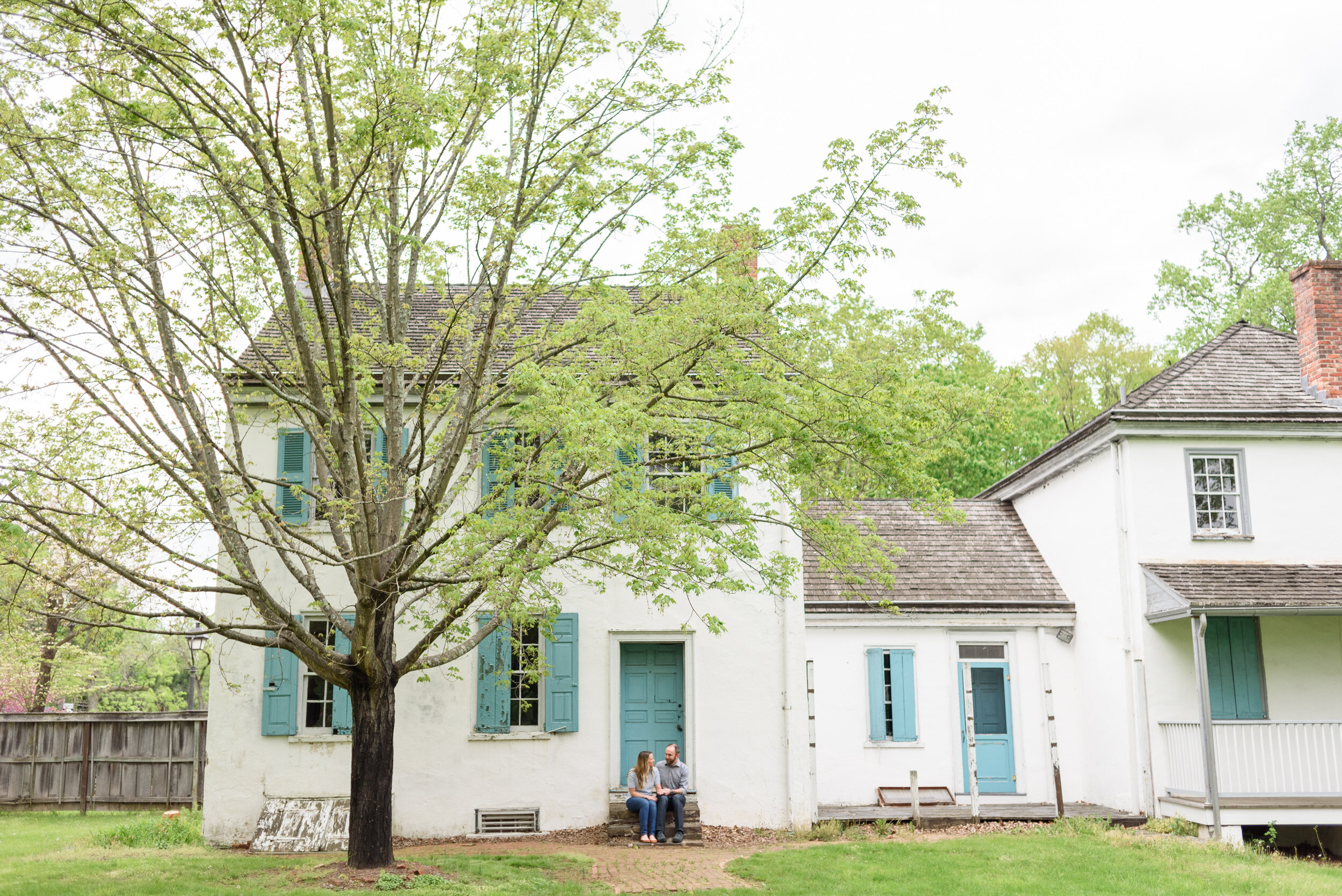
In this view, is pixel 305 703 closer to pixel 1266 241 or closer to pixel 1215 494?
pixel 1215 494

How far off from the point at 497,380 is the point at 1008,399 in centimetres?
525

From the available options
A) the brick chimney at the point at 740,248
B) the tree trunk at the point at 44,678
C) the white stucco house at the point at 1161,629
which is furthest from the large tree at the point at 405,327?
the tree trunk at the point at 44,678

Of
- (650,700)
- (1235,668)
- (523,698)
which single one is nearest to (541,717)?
(523,698)

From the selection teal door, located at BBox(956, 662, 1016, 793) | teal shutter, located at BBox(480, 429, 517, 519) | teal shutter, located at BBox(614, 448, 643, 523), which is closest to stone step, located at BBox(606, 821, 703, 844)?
teal shutter, located at BBox(480, 429, 517, 519)

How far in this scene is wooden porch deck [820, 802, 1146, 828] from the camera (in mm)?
13695

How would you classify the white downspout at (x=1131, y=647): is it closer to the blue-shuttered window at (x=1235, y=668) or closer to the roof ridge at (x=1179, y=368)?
the roof ridge at (x=1179, y=368)

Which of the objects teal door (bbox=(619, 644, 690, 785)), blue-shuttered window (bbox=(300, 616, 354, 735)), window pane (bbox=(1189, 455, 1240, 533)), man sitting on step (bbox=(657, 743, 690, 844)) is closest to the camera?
man sitting on step (bbox=(657, 743, 690, 844))

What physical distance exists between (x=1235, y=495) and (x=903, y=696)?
5.58 m

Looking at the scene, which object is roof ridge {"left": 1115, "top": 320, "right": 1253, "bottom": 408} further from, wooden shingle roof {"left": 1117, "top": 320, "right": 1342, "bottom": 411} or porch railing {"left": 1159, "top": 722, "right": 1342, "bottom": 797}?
porch railing {"left": 1159, "top": 722, "right": 1342, "bottom": 797}

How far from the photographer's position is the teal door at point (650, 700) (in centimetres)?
1356

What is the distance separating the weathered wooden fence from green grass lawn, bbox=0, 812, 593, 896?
418 cm

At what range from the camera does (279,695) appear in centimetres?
1315

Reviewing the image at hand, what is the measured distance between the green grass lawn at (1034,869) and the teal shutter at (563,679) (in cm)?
316

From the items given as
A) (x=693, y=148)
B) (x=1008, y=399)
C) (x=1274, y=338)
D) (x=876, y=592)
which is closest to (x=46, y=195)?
(x=693, y=148)
